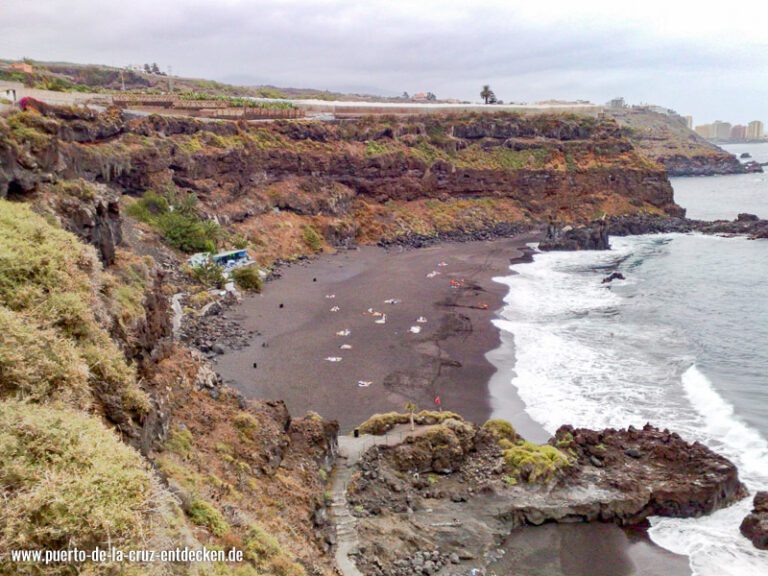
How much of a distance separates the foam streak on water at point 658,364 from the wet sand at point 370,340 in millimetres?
2804

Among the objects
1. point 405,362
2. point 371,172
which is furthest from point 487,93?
point 405,362

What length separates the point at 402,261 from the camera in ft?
202

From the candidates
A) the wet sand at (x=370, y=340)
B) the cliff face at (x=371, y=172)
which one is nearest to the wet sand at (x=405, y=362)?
the wet sand at (x=370, y=340)

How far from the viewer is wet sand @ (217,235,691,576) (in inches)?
738

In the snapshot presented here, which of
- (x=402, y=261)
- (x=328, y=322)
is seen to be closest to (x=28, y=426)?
(x=328, y=322)

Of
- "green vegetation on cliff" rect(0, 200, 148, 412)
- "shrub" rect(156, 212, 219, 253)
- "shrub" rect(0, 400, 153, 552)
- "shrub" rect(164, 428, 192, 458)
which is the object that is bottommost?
"shrub" rect(164, 428, 192, 458)

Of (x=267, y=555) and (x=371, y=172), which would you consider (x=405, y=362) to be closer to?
(x=267, y=555)

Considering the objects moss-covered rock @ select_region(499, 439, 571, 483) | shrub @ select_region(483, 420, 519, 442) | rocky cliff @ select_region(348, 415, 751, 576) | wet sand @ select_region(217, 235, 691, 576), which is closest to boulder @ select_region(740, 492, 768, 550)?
rocky cliff @ select_region(348, 415, 751, 576)

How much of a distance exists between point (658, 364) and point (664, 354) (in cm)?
201

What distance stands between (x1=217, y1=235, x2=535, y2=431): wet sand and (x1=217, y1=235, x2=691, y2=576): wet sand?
65mm

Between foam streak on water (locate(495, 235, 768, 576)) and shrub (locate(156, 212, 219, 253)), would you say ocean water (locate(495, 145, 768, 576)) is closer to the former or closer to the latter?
foam streak on water (locate(495, 235, 768, 576))

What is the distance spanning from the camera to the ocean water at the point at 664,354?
21.9m

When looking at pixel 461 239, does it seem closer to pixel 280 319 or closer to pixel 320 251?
pixel 320 251

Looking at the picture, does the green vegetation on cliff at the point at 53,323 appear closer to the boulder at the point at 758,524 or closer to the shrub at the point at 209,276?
the boulder at the point at 758,524
